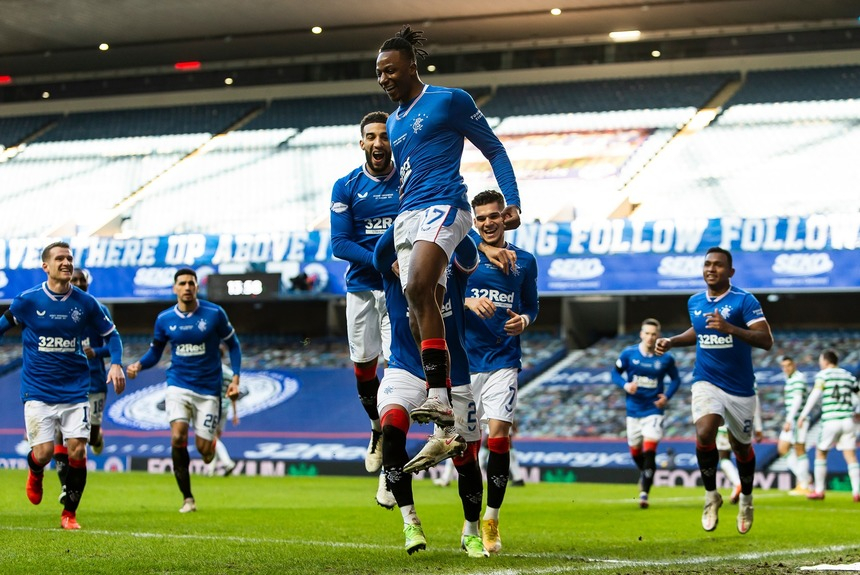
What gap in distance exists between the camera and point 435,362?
6844 millimetres

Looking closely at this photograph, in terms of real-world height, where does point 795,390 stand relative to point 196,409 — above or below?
below

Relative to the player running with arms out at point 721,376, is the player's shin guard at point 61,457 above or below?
below

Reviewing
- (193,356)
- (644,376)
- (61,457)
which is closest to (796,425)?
(644,376)

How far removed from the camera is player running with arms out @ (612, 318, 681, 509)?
15.9 meters

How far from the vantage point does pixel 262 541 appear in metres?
8.48

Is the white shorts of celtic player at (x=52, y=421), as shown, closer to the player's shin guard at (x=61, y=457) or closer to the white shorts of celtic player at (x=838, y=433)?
the player's shin guard at (x=61, y=457)

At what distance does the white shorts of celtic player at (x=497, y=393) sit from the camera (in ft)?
29.6

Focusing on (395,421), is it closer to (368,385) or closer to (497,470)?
(497,470)

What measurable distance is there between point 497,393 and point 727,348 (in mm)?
2388

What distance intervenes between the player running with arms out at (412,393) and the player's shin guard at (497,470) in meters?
0.47

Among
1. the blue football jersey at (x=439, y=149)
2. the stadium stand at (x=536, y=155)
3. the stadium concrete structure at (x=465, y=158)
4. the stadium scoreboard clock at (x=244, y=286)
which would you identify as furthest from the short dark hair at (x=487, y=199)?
the stadium scoreboard clock at (x=244, y=286)

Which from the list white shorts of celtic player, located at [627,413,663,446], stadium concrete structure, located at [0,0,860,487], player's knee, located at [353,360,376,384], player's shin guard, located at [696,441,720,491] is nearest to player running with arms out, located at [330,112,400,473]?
player's knee, located at [353,360,376,384]

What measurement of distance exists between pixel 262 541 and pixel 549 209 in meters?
21.5

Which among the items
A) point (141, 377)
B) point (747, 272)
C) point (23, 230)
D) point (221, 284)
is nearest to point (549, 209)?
point (747, 272)
